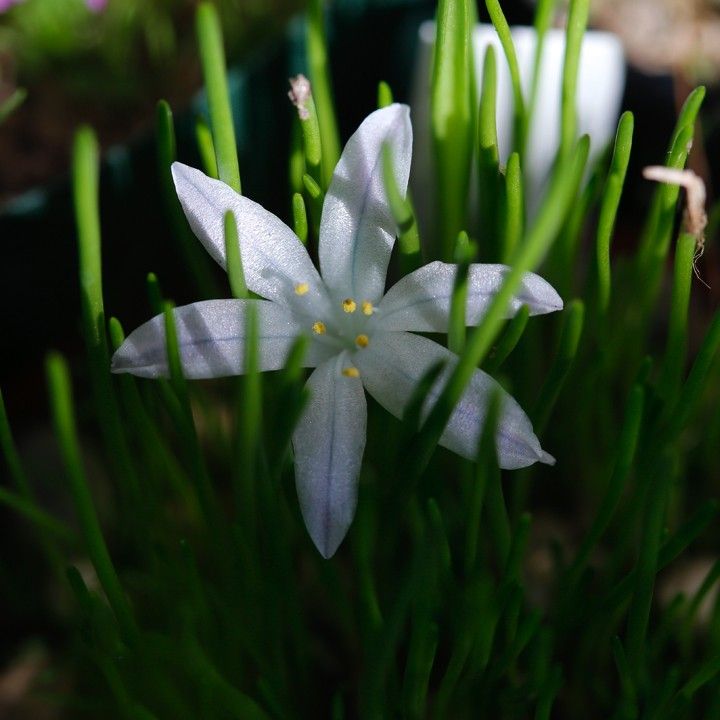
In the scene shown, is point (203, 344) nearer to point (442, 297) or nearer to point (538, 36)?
point (442, 297)

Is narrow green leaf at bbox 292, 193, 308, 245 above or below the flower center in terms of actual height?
above

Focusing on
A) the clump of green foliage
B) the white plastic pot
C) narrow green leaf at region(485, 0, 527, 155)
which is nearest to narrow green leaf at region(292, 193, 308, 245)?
the clump of green foliage

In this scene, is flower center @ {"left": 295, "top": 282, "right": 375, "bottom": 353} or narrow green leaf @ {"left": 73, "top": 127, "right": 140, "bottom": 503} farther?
flower center @ {"left": 295, "top": 282, "right": 375, "bottom": 353}

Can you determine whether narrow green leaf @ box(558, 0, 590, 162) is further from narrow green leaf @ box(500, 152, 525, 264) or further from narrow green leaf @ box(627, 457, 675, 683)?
narrow green leaf @ box(627, 457, 675, 683)

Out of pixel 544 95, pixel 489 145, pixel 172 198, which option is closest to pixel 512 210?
pixel 489 145

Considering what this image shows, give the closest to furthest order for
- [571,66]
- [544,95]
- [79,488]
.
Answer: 1. [79,488]
2. [571,66]
3. [544,95]

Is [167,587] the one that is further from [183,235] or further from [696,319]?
[696,319]

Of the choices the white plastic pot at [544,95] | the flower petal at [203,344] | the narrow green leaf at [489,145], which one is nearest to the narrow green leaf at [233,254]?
the flower petal at [203,344]
